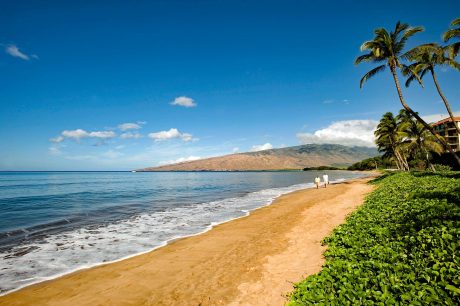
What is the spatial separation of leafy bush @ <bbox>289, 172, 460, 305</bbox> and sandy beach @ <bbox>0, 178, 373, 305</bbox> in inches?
33.2

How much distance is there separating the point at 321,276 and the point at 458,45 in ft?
81.1

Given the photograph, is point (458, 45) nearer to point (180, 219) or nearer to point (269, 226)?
point (269, 226)

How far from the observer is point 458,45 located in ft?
68.0

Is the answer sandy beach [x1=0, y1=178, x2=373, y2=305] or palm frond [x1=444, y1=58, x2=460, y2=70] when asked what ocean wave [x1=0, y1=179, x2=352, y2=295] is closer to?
sandy beach [x1=0, y1=178, x2=373, y2=305]

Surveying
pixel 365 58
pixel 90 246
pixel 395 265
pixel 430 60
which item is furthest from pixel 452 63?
pixel 90 246

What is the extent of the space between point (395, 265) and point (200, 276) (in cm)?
523

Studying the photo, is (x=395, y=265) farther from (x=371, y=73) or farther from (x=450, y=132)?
(x=450, y=132)

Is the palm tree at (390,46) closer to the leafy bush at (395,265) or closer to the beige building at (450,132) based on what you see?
the leafy bush at (395,265)

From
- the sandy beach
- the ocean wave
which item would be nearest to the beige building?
the ocean wave

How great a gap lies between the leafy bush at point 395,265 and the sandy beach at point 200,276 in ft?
2.77

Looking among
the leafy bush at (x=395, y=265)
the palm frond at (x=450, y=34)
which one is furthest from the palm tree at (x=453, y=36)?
the leafy bush at (x=395, y=265)

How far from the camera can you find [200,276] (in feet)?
25.8

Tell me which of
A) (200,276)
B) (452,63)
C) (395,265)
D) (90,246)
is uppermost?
(452,63)

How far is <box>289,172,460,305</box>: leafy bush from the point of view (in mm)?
4871
